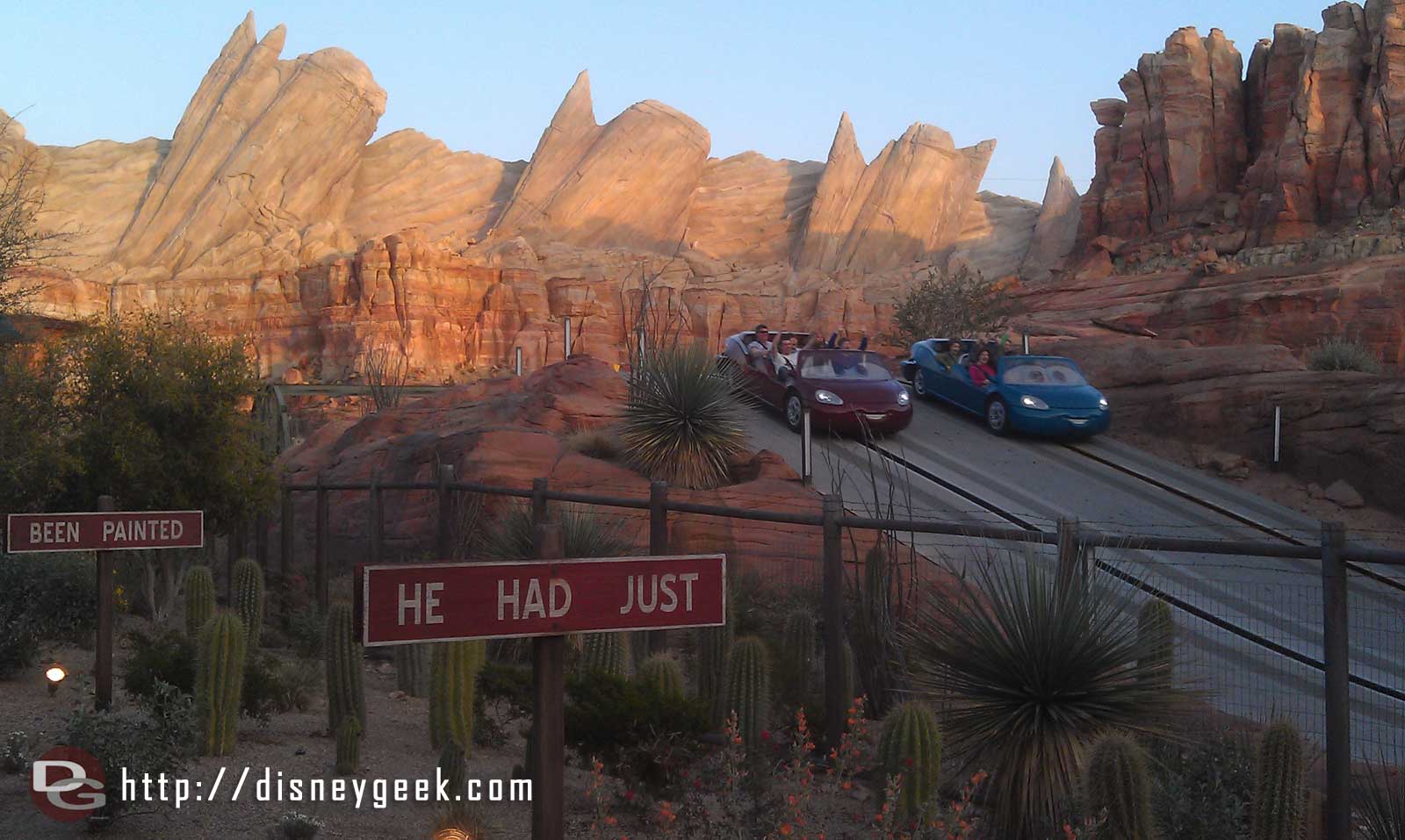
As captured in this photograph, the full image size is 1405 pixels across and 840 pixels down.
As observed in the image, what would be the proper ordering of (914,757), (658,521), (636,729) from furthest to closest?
1. (658,521)
2. (636,729)
3. (914,757)

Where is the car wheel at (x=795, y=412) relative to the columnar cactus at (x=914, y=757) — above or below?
above

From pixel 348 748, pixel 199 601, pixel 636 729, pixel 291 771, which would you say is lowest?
pixel 291 771

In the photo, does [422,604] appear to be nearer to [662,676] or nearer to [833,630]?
[662,676]

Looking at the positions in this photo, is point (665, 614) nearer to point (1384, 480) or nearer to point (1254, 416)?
point (1384, 480)

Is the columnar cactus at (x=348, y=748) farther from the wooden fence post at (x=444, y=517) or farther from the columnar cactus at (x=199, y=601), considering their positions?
the wooden fence post at (x=444, y=517)

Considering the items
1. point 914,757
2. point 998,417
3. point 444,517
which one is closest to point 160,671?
point 444,517

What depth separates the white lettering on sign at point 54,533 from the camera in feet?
26.1

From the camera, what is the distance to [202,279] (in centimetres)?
7650

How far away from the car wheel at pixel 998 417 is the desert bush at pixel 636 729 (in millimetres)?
16722

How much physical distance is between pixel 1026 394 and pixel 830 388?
3822 millimetres

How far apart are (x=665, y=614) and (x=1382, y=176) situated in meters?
60.5

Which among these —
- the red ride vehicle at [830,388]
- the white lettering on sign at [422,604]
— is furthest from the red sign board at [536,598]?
the red ride vehicle at [830,388]

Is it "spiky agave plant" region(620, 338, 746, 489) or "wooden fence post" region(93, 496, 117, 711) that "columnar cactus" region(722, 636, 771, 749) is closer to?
"wooden fence post" region(93, 496, 117, 711)

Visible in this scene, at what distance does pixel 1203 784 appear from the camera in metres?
6.34
